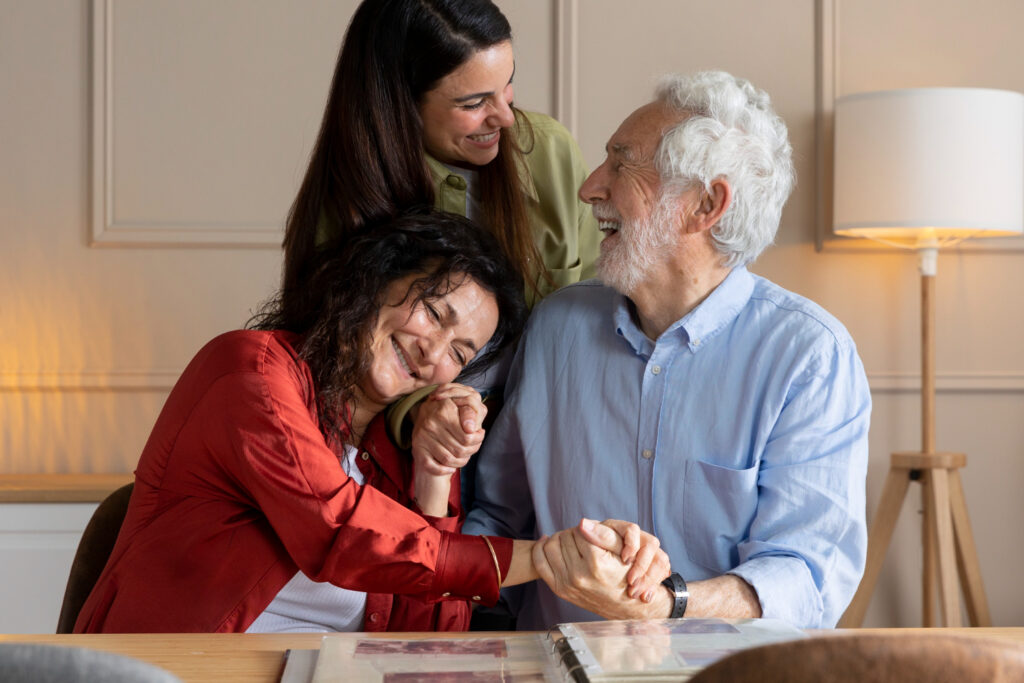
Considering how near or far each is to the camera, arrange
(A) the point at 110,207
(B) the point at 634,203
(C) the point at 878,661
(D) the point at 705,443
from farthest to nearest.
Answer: (A) the point at 110,207 < (B) the point at 634,203 < (D) the point at 705,443 < (C) the point at 878,661

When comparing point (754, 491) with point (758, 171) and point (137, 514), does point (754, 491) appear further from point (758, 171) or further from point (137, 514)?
point (137, 514)

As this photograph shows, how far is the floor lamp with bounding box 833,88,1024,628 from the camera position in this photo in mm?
2812

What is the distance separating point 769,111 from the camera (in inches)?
65.9

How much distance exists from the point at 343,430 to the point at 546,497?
0.36 metres

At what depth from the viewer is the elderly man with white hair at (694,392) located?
1.48 metres

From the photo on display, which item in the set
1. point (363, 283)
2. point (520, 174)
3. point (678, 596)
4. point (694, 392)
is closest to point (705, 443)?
point (694, 392)

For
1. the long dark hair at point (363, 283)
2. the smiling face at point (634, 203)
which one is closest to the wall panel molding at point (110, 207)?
the long dark hair at point (363, 283)

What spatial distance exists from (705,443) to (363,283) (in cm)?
57

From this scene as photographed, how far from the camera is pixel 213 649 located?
1.02 metres

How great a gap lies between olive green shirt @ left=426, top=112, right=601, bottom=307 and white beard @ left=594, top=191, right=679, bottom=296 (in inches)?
10.5

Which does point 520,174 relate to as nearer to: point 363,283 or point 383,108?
point 383,108

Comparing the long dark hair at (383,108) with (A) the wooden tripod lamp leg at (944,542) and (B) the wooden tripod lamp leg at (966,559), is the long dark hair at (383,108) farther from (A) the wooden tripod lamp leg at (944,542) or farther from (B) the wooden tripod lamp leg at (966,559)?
(B) the wooden tripod lamp leg at (966,559)

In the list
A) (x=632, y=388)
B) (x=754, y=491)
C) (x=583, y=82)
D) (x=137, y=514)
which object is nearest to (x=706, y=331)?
(x=632, y=388)

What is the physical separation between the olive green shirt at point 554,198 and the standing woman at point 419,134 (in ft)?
0.20
